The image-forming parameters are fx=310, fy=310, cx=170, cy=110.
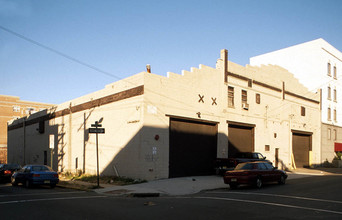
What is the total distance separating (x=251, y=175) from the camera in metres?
16.2

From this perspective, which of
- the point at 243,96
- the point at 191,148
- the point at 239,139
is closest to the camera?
the point at 191,148

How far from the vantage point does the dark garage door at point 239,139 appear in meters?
26.3

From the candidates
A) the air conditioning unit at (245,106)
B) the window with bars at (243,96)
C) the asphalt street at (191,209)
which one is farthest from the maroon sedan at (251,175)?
the window with bars at (243,96)

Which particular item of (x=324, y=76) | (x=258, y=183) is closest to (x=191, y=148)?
(x=258, y=183)

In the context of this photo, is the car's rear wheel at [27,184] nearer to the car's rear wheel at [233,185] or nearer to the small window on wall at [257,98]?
the car's rear wheel at [233,185]

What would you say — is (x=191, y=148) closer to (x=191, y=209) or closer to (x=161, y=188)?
(x=161, y=188)

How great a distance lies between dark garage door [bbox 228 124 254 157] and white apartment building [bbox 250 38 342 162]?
14.5 metres

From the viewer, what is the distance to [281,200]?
11891 millimetres

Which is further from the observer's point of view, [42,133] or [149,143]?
[42,133]

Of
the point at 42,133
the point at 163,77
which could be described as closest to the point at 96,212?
the point at 163,77

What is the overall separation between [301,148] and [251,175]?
22.6 metres

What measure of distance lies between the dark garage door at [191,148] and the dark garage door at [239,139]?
7.64 ft

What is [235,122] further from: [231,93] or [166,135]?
[166,135]

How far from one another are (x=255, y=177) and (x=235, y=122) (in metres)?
10.6
